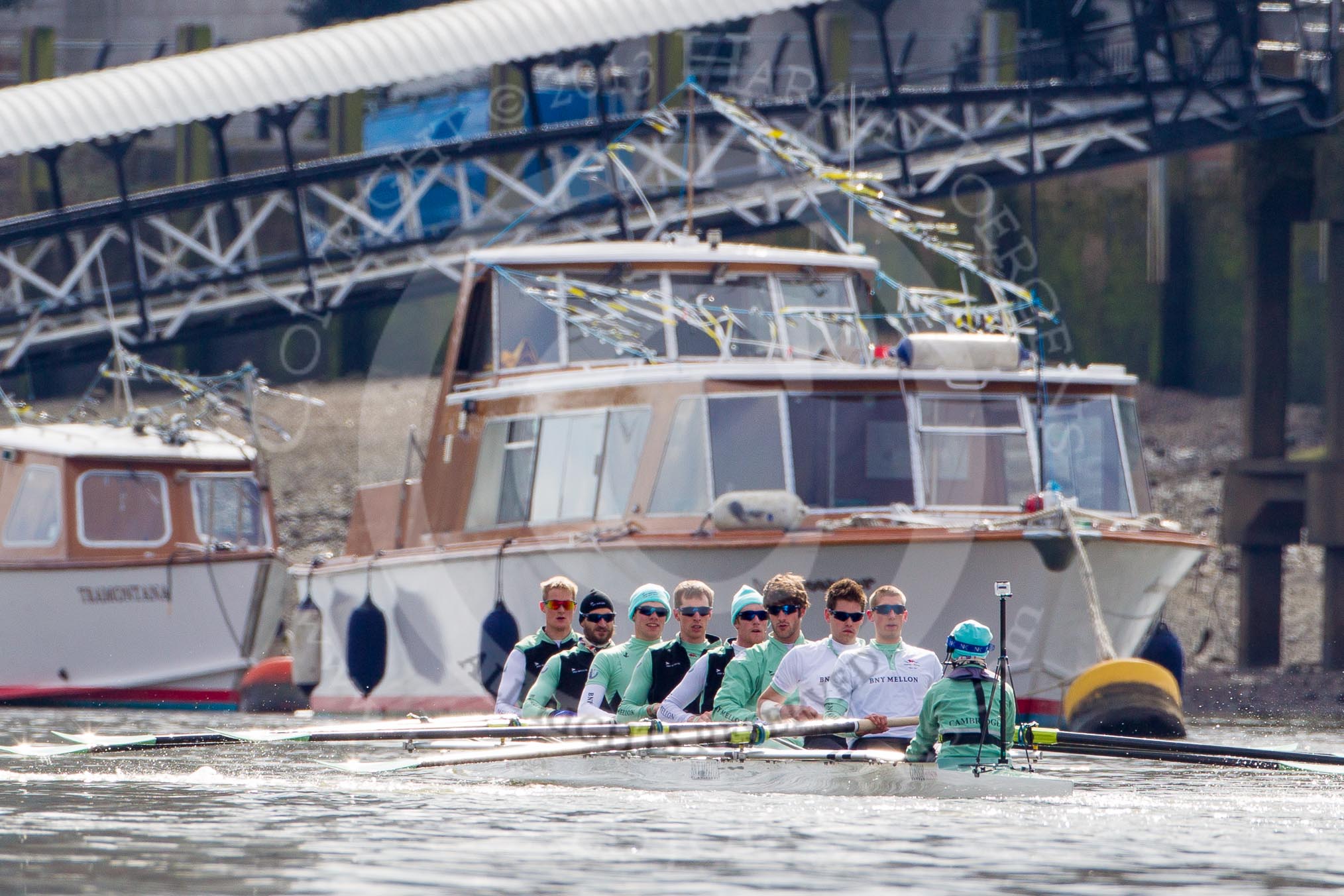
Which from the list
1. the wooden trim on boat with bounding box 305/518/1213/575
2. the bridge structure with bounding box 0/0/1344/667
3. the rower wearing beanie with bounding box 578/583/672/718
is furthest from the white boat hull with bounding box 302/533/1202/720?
the bridge structure with bounding box 0/0/1344/667

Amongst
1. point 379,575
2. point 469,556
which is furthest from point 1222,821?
point 379,575

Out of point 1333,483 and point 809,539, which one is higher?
point 1333,483

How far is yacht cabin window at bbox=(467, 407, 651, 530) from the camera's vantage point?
18.0 m

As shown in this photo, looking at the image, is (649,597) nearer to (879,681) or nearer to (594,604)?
(594,604)

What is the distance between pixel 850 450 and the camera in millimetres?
17453

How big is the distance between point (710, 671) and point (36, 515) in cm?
1174

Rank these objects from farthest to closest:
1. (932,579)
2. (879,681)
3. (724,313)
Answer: (724,313), (932,579), (879,681)

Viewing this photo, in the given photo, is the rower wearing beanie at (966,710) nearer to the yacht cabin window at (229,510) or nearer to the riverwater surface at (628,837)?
the riverwater surface at (628,837)

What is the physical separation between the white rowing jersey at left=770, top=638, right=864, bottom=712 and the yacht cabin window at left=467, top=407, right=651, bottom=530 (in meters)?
4.95

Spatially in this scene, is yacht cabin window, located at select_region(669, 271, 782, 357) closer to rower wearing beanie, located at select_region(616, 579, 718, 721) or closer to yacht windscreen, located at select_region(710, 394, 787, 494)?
yacht windscreen, located at select_region(710, 394, 787, 494)

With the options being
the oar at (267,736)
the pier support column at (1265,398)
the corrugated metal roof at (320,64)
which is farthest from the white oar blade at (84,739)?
the pier support column at (1265,398)

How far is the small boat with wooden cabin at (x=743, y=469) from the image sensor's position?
16828 mm

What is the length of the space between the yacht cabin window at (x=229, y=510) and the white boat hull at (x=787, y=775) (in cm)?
1089

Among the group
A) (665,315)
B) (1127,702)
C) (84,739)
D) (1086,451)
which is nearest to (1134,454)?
(1086,451)
